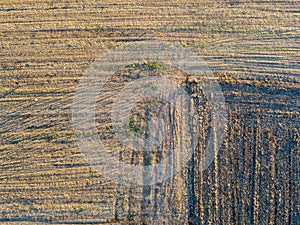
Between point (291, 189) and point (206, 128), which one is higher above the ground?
point (206, 128)

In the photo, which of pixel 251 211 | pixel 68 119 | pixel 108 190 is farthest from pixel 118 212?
pixel 251 211

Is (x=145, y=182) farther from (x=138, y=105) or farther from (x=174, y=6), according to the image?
(x=174, y=6)

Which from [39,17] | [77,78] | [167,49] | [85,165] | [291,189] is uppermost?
[39,17]

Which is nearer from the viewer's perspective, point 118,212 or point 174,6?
point 118,212

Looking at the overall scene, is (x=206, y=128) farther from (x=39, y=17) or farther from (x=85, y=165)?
(x=39, y=17)

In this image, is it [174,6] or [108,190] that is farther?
[174,6]

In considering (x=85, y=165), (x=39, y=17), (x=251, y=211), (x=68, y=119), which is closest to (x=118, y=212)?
(x=85, y=165)
